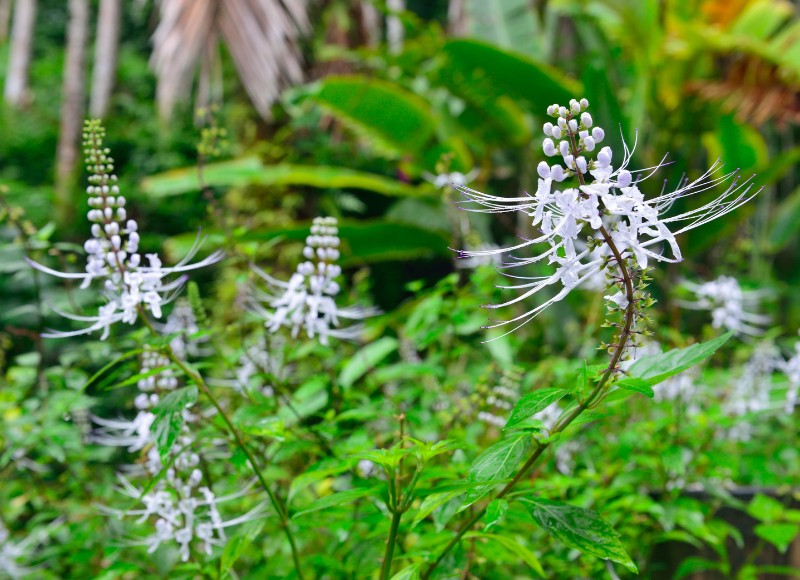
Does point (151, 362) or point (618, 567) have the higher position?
point (151, 362)

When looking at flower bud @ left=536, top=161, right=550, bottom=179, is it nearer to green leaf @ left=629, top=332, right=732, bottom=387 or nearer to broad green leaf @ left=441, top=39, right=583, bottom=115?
green leaf @ left=629, top=332, right=732, bottom=387

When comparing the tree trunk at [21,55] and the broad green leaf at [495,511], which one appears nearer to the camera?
the broad green leaf at [495,511]

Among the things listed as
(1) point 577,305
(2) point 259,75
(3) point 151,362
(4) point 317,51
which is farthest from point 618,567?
(4) point 317,51

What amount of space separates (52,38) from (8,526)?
17.9 m

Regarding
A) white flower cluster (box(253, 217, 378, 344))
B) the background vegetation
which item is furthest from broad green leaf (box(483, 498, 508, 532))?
white flower cluster (box(253, 217, 378, 344))

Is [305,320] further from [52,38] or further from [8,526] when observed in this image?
[52,38]

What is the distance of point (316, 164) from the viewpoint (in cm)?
844

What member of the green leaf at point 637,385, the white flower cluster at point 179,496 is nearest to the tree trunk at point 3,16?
the white flower cluster at point 179,496

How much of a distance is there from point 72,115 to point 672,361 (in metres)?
9.92

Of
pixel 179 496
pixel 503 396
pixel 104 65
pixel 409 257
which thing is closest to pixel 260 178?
pixel 409 257

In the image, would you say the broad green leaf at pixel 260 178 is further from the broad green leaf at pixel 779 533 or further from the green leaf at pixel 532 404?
the green leaf at pixel 532 404

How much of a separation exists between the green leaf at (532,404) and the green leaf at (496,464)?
0.05 meters

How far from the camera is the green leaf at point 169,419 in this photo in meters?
1.08

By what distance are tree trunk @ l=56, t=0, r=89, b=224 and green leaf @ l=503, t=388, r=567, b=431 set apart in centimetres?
882
